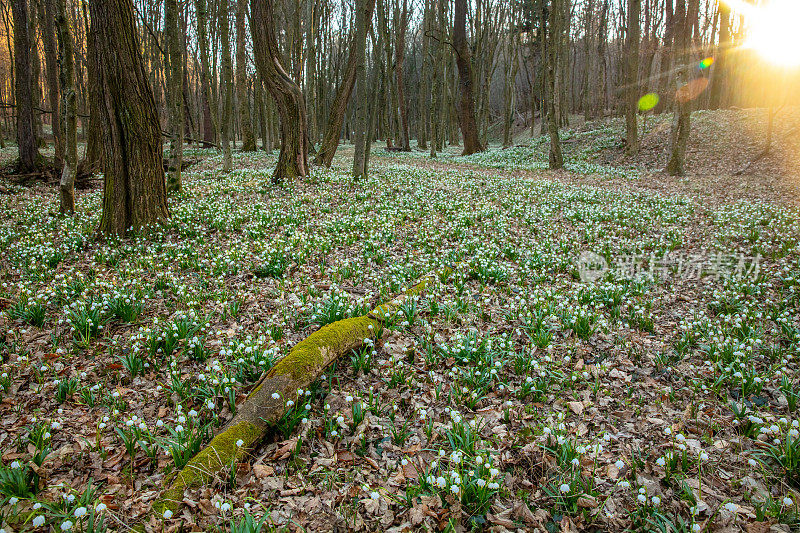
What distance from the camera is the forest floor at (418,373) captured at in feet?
9.57

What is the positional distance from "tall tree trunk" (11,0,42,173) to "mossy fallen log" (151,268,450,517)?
1489cm

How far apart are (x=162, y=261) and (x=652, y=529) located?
7492 millimetres

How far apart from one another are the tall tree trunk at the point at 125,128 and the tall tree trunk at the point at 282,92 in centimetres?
Answer: 541

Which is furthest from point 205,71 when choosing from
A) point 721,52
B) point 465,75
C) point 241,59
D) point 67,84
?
point 721,52

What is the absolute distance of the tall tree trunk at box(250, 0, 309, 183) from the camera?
1242 centimetres

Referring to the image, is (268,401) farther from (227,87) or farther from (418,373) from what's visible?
(227,87)

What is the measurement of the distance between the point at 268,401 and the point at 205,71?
24484 mm

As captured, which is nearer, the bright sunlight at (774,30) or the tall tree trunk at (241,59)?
the tall tree trunk at (241,59)

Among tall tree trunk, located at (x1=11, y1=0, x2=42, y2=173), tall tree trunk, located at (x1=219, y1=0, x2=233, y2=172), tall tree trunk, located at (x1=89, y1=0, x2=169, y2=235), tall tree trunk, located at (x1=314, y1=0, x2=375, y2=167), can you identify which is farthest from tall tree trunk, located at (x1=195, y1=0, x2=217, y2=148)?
tall tree trunk, located at (x1=89, y1=0, x2=169, y2=235)

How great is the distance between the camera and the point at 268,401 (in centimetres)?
358

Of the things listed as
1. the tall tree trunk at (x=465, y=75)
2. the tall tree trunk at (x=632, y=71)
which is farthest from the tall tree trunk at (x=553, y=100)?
the tall tree trunk at (x=465, y=75)

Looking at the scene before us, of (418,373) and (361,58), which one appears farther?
A: (361,58)

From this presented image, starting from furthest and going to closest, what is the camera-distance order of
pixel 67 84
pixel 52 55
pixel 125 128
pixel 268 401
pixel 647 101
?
pixel 647 101 → pixel 52 55 → pixel 67 84 → pixel 125 128 → pixel 268 401

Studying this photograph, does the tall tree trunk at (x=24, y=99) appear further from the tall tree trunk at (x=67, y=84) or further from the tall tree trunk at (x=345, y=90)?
the tall tree trunk at (x=345, y=90)
